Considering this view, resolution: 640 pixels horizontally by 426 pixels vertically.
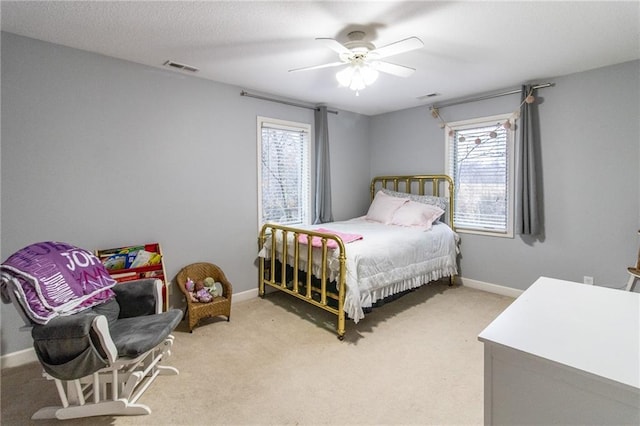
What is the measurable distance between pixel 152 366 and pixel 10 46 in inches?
95.4

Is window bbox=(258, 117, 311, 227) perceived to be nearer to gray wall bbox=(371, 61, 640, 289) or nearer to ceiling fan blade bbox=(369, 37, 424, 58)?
ceiling fan blade bbox=(369, 37, 424, 58)

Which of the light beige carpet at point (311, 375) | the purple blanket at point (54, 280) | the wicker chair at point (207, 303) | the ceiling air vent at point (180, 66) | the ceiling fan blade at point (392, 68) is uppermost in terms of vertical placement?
the ceiling air vent at point (180, 66)

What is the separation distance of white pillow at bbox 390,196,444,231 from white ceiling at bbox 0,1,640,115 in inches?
57.4

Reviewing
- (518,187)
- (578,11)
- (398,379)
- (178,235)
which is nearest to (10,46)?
(178,235)

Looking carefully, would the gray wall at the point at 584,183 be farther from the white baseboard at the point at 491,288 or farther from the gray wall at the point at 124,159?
the gray wall at the point at 124,159

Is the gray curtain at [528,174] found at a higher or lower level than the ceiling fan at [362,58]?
lower

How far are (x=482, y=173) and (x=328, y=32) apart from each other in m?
2.59

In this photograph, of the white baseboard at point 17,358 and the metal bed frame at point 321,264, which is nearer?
the white baseboard at point 17,358

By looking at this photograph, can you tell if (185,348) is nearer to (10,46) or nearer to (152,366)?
(152,366)

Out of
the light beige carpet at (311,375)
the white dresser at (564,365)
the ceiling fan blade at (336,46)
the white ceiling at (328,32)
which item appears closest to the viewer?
the white dresser at (564,365)

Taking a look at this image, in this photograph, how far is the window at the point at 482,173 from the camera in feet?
11.7

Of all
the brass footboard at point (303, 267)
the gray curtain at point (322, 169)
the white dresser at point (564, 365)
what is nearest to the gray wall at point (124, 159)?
the brass footboard at point (303, 267)

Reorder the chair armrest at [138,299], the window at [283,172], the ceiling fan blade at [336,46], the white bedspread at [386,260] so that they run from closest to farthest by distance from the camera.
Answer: the ceiling fan blade at [336,46], the chair armrest at [138,299], the white bedspread at [386,260], the window at [283,172]

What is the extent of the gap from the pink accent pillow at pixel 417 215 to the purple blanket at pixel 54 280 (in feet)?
9.71
